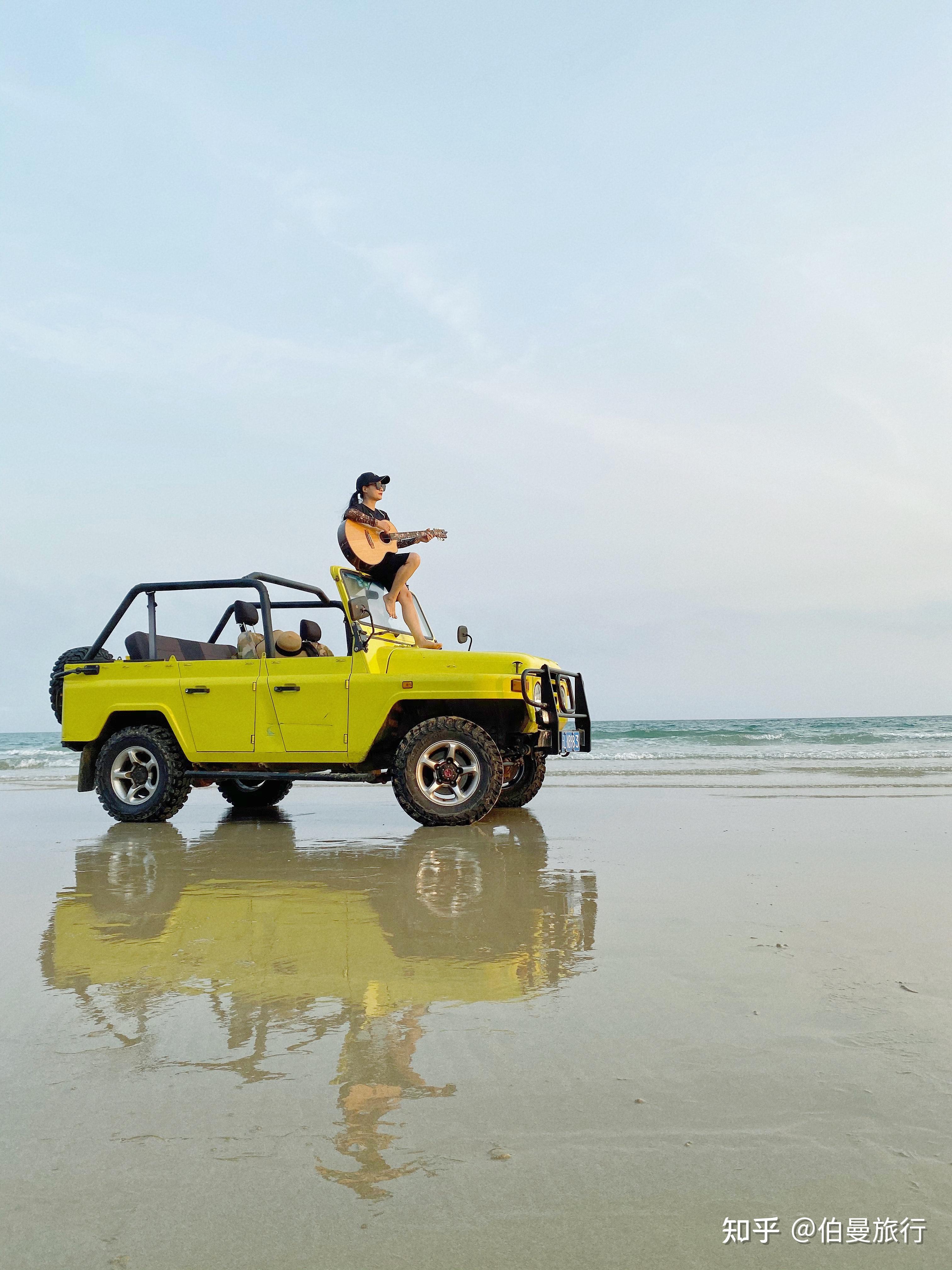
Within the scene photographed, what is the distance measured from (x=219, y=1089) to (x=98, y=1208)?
54 cm

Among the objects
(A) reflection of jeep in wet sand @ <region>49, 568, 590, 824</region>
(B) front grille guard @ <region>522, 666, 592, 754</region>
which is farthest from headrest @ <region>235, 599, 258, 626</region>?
(B) front grille guard @ <region>522, 666, 592, 754</region>

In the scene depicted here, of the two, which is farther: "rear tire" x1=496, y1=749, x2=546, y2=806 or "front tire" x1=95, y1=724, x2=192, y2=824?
"rear tire" x1=496, y1=749, x2=546, y2=806

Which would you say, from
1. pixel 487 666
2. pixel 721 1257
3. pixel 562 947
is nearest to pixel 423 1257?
pixel 721 1257

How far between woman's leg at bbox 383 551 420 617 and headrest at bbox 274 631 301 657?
885 millimetres

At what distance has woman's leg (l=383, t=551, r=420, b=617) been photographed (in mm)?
9156

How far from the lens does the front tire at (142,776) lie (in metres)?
8.99

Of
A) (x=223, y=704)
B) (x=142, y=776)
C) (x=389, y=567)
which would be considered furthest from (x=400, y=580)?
(x=142, y=776)

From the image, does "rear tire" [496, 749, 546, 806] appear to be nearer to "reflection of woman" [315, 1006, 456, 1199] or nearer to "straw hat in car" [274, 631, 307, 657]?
"straw hat in car" [274, 631, 307, 657]

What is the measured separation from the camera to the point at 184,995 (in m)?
3.30

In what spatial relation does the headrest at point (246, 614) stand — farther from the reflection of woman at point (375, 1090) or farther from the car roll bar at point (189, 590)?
the reflection of woman at point (375, 1090)

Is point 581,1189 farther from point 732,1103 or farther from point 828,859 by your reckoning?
point 828,859

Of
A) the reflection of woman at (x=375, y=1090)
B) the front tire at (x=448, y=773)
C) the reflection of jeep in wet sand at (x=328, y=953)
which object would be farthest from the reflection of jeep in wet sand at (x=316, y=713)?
the reflection of woman at (x=375, y=1090)

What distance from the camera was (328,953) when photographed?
3898 mm

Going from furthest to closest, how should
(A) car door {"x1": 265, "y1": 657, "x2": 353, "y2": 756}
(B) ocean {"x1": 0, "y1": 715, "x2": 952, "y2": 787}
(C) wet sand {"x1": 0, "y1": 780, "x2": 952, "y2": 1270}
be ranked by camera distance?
(B) ocean {"x1": 0, "y1": 715, "x2": 952, "y2": 787}
(A) car door {"x1": 265, "y1": 657, "x2": 353, "y2": 756}
(C) wet sand {"x1": 0, "y1": 780, "x2": 952, "y2": 1270}
